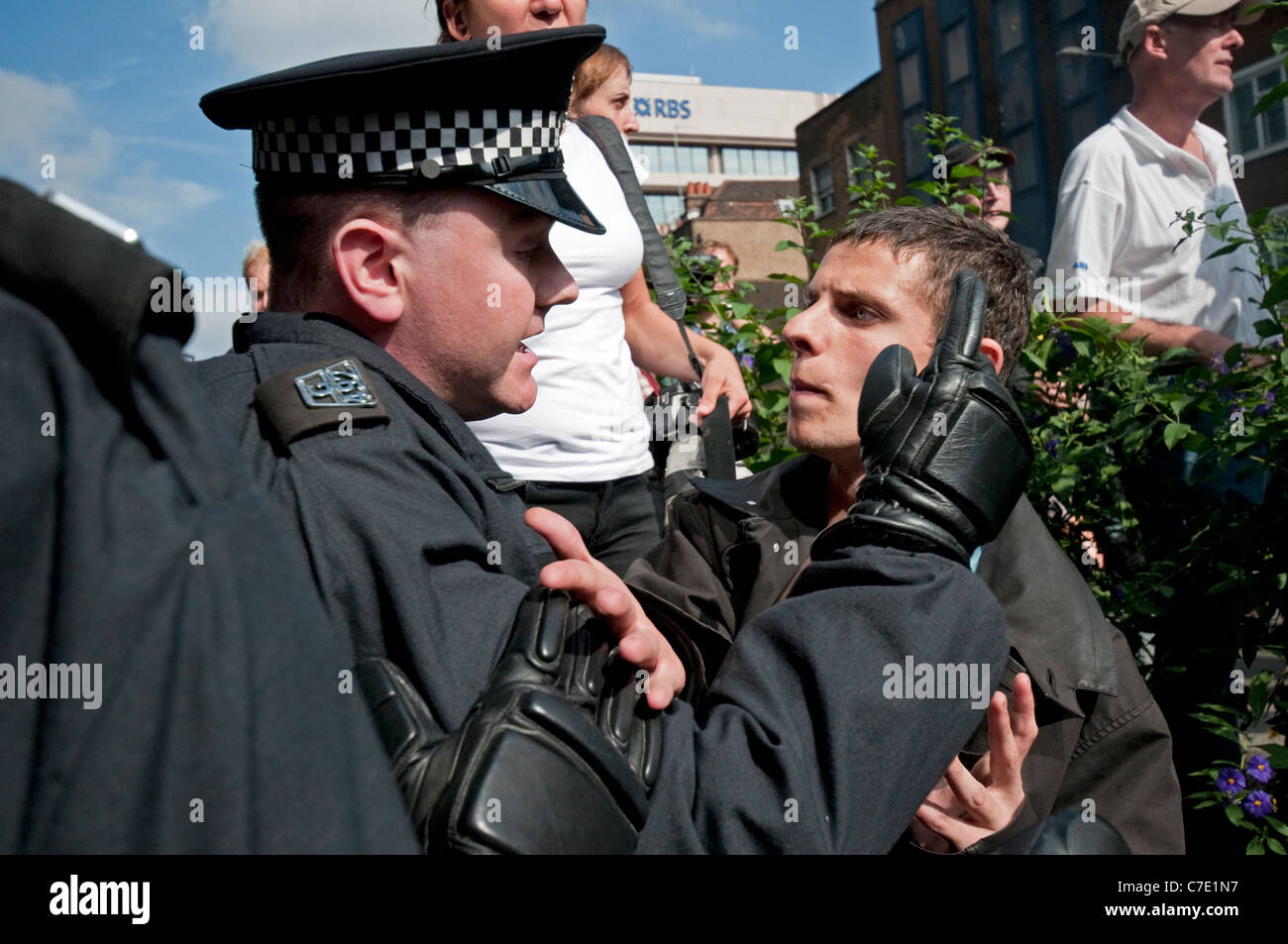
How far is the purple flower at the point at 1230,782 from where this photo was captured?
8.50ft

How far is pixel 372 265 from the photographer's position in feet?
5.03

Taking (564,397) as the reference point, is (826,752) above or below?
below

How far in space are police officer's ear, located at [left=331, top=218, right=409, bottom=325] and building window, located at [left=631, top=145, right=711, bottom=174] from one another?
241ft

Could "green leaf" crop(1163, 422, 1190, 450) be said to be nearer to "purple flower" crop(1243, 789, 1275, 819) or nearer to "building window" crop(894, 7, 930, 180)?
"purple flower" crop(1243, 789, 1275, 819)

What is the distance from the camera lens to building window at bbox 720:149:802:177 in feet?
240

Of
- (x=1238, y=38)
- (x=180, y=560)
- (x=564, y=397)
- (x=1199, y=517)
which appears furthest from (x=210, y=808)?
(x=1238, y=38)

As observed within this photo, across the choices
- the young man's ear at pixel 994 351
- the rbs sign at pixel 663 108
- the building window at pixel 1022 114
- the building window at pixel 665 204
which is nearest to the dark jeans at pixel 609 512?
the young man's ear at pixel 994 351

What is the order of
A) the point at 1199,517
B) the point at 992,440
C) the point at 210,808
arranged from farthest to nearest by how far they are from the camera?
the point at 1199,517, the point at 992,440, the point at 210,808

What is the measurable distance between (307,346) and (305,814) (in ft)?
2.67

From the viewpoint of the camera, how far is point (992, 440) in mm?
1427

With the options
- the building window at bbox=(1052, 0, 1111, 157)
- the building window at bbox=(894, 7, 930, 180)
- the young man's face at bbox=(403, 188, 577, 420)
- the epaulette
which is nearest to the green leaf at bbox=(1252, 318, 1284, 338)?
the young man's face at bbox=(403, 188, 577, 420)

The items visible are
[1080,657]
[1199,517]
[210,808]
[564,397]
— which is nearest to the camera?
[210,808]
